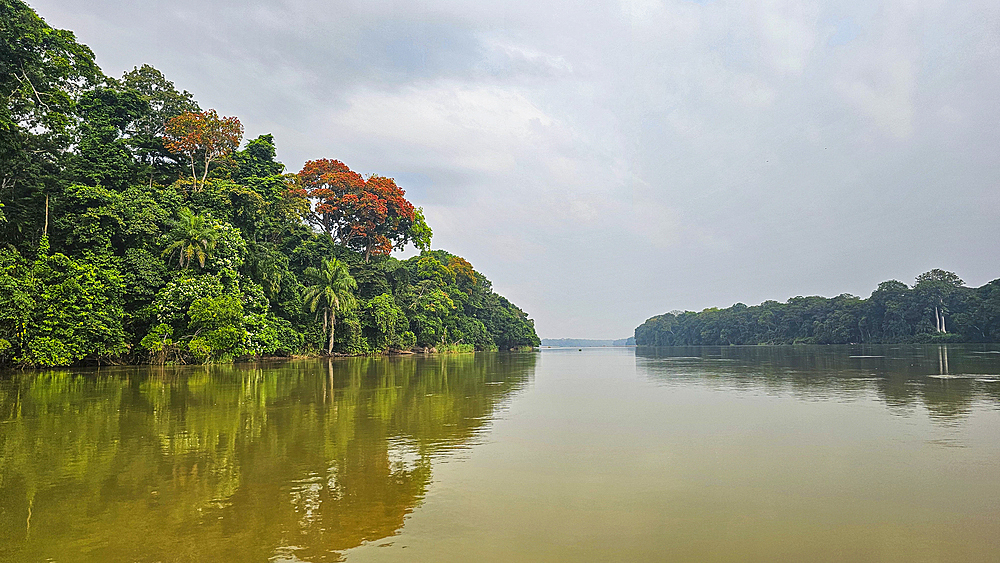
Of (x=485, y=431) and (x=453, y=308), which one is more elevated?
(x=453, y=308)

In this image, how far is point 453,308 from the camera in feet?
185

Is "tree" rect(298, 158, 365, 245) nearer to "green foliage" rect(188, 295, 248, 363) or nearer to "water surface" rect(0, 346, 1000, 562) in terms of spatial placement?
"green foliage" rect(188, 295, 248, 363)

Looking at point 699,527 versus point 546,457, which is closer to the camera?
point 699,527

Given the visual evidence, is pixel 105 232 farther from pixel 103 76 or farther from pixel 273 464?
pixel 273 464

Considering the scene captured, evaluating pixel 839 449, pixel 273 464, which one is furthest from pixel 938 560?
pixel 273 464

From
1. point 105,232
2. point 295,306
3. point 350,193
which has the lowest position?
point 295,306

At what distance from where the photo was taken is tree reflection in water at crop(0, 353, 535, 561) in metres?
3.90

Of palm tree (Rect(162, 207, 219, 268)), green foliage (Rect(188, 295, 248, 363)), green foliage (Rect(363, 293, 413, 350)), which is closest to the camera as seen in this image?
green foliage (Rect(188, 295, 248, 363))

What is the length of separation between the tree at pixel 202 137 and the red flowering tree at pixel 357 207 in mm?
9502

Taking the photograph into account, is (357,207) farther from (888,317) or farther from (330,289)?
(888,317)

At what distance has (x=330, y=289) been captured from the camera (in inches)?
1407

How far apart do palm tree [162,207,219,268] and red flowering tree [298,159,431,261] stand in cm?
1563

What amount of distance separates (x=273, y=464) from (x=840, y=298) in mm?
102296

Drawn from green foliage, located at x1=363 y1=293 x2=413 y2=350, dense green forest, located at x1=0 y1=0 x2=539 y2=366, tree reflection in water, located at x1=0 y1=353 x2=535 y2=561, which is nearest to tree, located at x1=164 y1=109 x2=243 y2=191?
dense green forest, located at x1=0 y1=0 x2=539 y2=366
